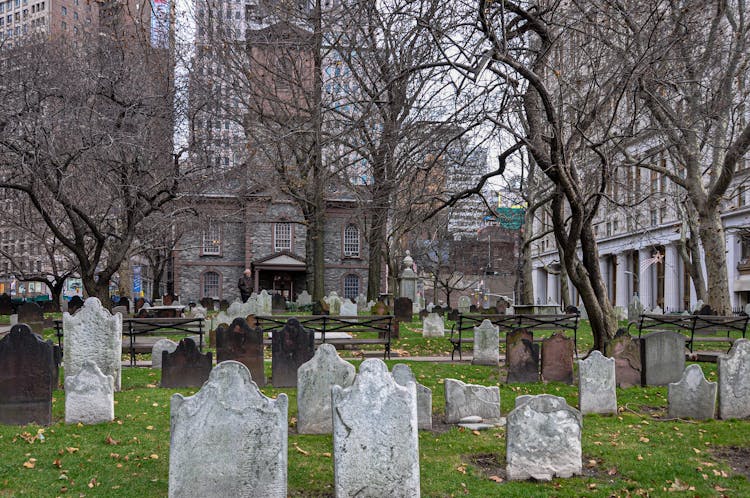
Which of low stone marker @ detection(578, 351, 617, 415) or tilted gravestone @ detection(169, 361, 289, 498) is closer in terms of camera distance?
tilted gravestone @ detection(169, 361, 289, 498)

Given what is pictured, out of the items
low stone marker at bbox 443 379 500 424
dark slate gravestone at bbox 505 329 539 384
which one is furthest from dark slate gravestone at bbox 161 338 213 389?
dark slate gravestone at bbox 505 329 539 384

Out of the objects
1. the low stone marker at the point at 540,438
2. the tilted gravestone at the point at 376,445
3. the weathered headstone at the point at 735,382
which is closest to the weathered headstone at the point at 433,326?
the weathered headstone at the point at 735,382

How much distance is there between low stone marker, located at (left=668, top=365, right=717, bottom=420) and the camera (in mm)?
9250

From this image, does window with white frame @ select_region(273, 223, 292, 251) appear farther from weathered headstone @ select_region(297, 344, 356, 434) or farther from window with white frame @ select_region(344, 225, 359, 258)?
weathered headstone @ select_region(297, 344, 356, 434)

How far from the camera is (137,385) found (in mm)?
11758

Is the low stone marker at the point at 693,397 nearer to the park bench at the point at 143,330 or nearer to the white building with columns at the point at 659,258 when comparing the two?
the park bench at the point at 143,330

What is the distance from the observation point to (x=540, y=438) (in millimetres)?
6699

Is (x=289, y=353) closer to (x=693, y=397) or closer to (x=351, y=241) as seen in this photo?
(x=693, y=397)

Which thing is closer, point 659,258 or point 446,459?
point 446,459

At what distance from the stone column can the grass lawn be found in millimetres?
45949

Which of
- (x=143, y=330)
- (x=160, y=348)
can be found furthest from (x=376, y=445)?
(x=143, y=330)

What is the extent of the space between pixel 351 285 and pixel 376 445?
4653cm

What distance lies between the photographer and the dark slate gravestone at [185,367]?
11.2 meters

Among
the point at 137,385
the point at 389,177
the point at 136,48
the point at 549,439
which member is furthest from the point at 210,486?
the point at 136,48
